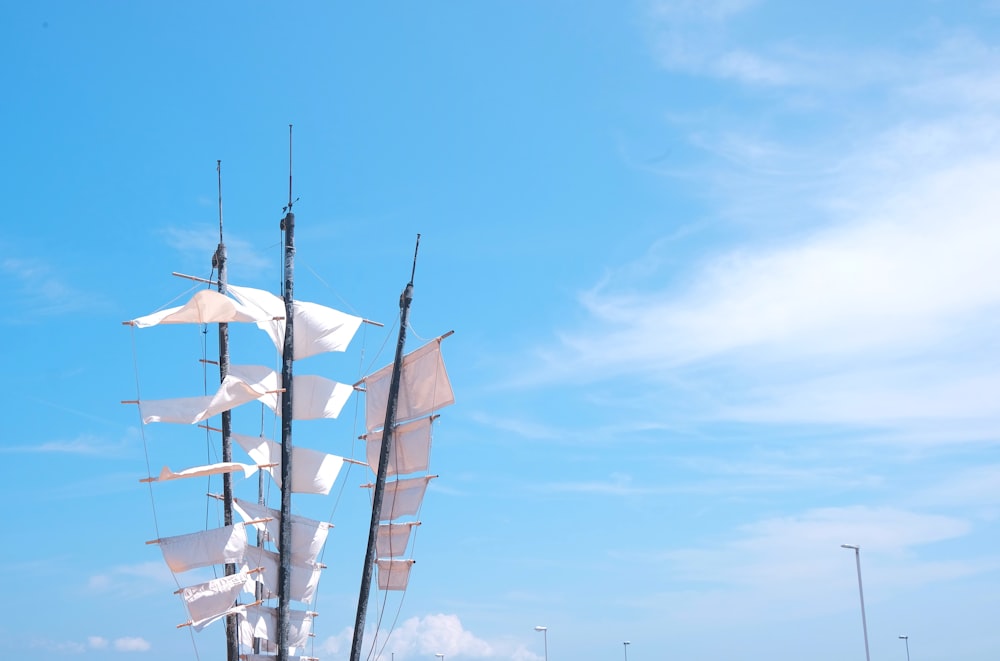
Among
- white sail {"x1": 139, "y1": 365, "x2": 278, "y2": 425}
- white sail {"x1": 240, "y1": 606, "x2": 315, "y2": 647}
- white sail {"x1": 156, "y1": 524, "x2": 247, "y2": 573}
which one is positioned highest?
white sail {"x1": 139, "y1": 365, "x2": 278, "y2": 425}

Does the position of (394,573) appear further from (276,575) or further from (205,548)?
(205,548)

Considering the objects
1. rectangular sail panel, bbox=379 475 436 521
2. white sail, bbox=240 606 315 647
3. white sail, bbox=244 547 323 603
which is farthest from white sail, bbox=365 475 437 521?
white sail, bbox=240 606 315 647

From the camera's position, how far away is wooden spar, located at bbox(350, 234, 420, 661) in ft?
121

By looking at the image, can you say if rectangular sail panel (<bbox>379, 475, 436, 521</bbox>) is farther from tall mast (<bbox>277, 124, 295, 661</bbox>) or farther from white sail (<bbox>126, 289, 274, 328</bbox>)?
white sail (<bbox>126, 289, 274, 328</bbox>)

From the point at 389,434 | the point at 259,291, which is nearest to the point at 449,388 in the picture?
the point at 389,434

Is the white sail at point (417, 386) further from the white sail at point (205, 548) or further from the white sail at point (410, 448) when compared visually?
the white sail at point (205, 548)

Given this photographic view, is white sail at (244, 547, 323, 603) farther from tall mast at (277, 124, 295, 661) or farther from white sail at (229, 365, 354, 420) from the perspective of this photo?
white sail at (229, 365, 354, 420)

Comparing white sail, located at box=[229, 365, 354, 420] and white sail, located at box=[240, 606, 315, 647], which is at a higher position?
white sail, located at box=[229, 365, 354, 420]

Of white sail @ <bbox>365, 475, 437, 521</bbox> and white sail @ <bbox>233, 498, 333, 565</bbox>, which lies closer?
white sail @ <bbox>233, 498, 333, 565</bbox>

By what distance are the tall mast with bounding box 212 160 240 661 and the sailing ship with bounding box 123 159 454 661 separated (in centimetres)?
5

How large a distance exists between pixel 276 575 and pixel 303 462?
4217 millimetres

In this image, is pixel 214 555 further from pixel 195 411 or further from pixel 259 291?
pixel 259 291

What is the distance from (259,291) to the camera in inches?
1592

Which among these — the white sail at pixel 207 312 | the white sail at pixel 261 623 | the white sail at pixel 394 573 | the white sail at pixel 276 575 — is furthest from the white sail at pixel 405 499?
the white sail at pixel 207 312
